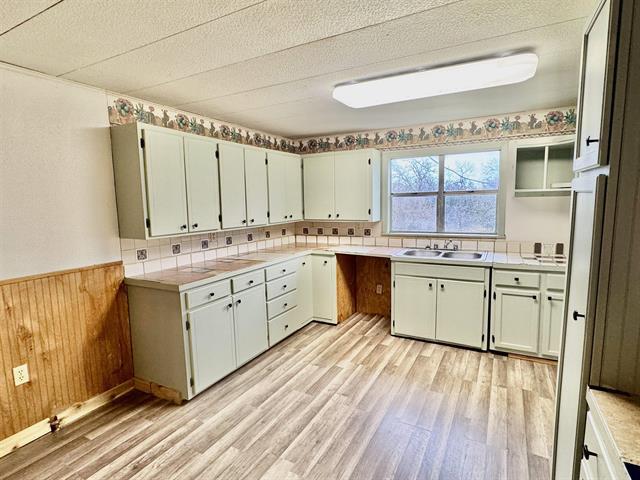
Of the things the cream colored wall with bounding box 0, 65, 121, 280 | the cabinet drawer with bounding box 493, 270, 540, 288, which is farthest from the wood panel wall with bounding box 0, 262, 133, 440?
the cabinet drawer with bounding box 493, 270, 540, 288

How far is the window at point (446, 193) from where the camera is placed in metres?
3.75

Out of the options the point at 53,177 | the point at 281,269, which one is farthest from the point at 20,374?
the point at 281,269

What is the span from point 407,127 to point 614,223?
3230 mm

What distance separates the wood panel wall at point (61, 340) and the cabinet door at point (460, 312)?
285 centimetres

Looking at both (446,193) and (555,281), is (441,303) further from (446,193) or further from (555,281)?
(446,193)

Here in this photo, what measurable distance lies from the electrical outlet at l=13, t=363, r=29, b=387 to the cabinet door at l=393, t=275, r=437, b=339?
3.06 metres

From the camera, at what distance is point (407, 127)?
13.2ft

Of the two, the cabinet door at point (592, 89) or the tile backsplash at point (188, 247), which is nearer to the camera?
the cabinet door at point (592, 89)

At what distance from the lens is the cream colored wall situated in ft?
6.82

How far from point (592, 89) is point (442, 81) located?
49.5 inches

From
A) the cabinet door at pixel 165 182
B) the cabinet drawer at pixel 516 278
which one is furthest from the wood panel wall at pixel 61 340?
the cabinet drawer at pixel 516 278

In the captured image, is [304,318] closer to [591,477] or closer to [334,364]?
[334,364]

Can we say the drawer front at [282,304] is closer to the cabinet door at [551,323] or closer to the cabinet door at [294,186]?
the cabinet door at [294,186]

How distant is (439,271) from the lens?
338 centimetres
